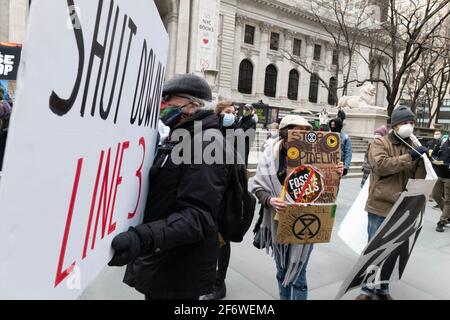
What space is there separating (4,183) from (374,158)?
306cm

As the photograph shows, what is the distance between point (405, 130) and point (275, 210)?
1.45 meters

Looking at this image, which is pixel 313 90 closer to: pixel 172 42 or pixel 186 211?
pixel 172 42

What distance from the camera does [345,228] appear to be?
364 centimetres

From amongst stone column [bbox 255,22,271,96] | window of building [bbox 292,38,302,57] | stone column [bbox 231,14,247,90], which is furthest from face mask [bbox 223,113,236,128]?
window of building [bbox 292,38,302,57]

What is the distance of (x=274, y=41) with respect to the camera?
39.0 m

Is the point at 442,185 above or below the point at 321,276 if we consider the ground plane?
above

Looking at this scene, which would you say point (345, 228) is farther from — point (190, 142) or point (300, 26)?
point (300, 26)

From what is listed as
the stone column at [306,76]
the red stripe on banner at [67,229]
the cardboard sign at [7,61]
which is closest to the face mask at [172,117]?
the red stripe on banner at [67,229]

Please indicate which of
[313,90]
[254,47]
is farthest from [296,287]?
[313,90]

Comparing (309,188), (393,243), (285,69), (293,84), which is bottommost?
(393,243)

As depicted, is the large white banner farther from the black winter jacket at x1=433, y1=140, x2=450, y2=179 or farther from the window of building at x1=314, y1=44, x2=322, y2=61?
the window of building at x1=314, y1=44, x2=322, y2=61

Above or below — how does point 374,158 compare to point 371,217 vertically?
above
